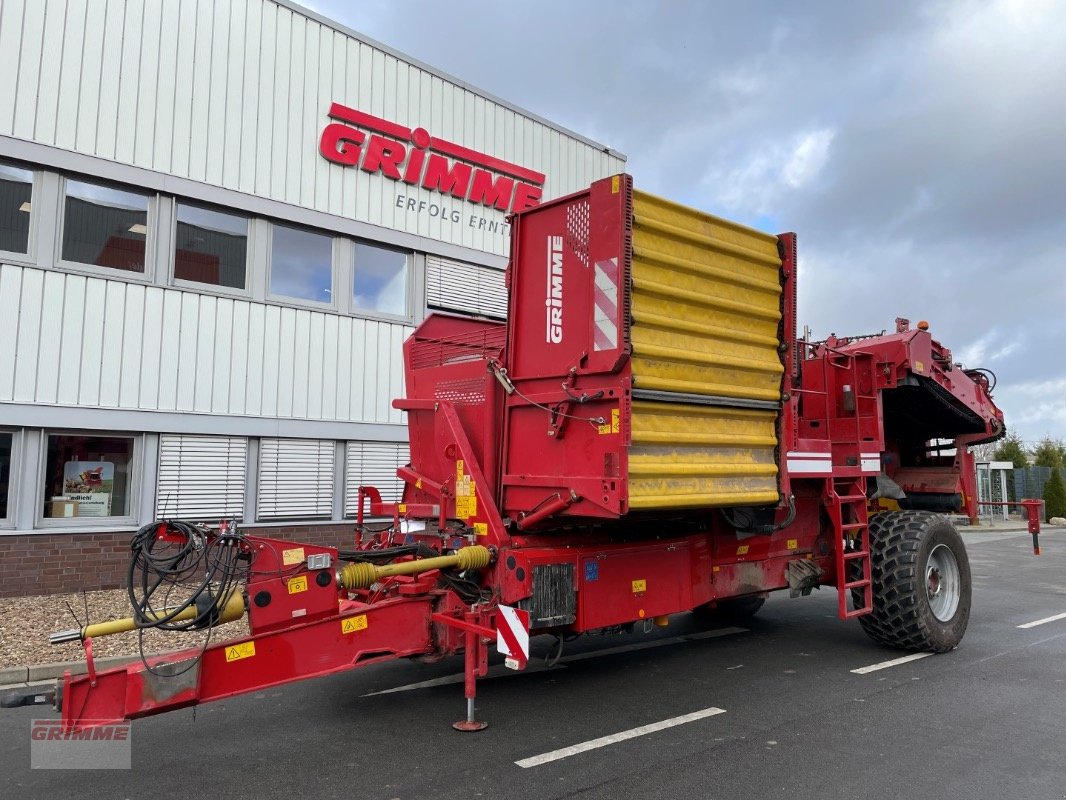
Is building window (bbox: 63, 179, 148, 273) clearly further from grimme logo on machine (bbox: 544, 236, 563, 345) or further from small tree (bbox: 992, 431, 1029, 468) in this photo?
small tree (bbox: 992, 431, 1029, 468)

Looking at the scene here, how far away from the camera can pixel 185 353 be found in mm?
10047

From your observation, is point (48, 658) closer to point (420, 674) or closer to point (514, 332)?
point (420, 674)

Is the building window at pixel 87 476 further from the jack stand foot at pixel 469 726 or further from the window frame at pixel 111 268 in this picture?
the jack stand foot at pixel 469 726

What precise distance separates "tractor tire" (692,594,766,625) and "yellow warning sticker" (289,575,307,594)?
17.5 ft

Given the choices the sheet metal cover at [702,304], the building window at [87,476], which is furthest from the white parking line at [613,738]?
the building window at [87,476]

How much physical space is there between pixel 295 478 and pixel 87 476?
264cm

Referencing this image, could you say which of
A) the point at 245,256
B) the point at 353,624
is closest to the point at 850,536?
the point at 353,624

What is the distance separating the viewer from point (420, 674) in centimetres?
620

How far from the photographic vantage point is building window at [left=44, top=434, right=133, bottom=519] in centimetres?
922

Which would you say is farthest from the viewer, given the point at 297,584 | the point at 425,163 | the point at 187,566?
the point at 425,163

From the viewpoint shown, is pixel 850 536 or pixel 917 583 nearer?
pixel 917 583

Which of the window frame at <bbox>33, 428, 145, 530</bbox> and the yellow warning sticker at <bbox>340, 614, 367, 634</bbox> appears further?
the window frame at <bbox>33, 428, 145, 530</bbox>

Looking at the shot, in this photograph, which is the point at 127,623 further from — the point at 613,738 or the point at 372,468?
the point at 372,468

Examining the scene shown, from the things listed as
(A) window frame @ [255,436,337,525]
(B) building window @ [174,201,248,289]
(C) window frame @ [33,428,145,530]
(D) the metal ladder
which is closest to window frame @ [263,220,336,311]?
(B) building window @ [174,201,248,289]
